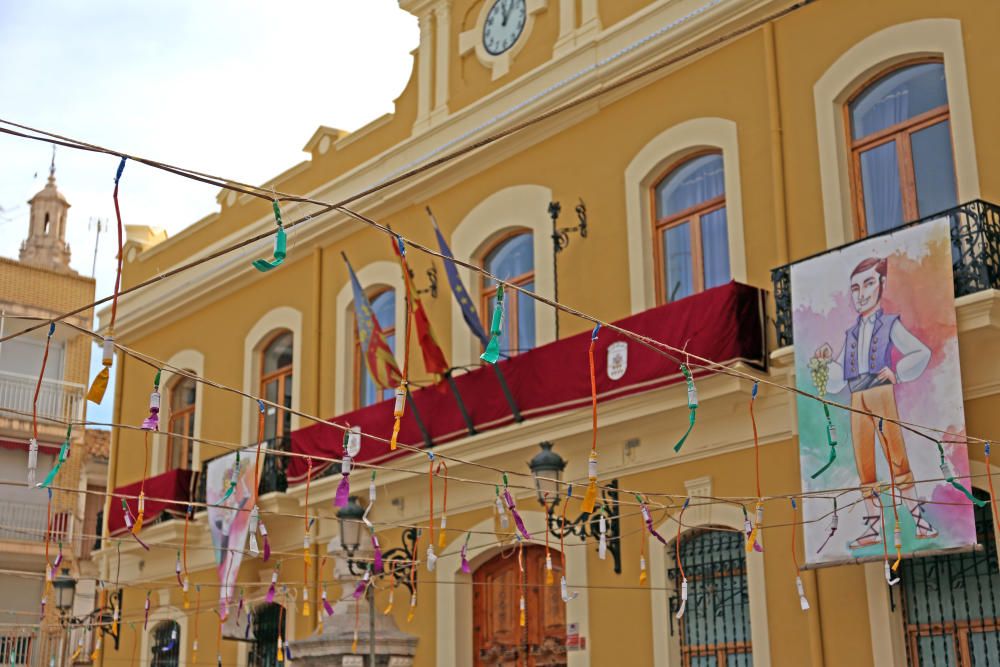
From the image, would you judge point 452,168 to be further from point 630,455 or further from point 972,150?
point 972,150

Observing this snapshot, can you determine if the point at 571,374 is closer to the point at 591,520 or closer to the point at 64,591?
the point at 591,520

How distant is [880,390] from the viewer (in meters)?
11.2

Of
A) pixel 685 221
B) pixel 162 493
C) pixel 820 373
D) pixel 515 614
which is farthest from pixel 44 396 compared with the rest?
pixel 820 373

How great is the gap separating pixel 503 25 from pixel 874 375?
7.72 m

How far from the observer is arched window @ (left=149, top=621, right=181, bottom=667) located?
65.7ft

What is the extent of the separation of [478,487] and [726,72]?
5395mm

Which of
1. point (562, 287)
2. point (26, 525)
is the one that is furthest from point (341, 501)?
point (26, 525)

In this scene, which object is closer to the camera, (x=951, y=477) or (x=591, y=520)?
(x=951, y=477)

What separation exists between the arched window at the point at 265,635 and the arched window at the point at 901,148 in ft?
32.0

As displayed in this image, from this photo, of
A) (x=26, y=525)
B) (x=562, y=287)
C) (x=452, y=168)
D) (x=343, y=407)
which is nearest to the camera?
(x=562, y=287)

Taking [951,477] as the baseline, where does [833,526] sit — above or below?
below

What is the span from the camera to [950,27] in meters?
11.9

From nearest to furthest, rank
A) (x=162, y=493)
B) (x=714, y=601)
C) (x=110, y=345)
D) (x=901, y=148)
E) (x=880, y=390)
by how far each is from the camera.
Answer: (x=110, y=345) → (x=880, y=390) → (x=901, y=148) → (x=714, y=601) → (x=162, y=493)

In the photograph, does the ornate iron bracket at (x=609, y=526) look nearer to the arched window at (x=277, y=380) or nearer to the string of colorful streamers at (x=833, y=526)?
the string of colorful streamers at (x=833, y=526)
